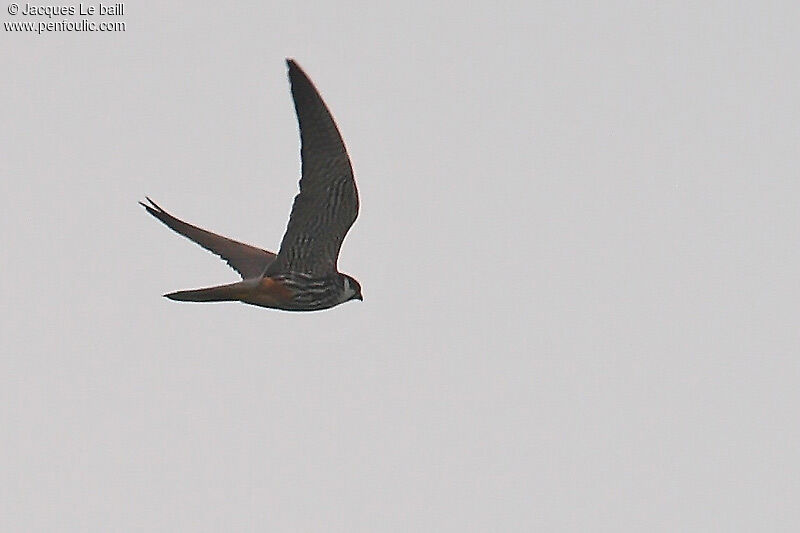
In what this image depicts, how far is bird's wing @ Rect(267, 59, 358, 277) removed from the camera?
12500 millimetres

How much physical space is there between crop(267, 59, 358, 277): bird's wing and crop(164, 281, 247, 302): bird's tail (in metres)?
0.38

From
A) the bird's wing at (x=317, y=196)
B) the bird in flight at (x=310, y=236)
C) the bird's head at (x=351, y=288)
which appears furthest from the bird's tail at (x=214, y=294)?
the bird's head at (x=351, y=288)

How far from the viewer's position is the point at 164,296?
1414 centimetres

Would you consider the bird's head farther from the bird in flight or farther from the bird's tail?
the bird's tail

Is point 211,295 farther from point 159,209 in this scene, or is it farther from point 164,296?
point 159,209

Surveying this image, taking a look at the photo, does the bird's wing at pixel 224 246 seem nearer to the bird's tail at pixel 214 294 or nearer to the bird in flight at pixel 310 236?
the bird in flight at pixel 310 236

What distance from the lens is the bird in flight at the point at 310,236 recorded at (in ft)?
41.5

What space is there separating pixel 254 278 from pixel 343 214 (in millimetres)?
1582

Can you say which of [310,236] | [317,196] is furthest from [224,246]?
[317,196]

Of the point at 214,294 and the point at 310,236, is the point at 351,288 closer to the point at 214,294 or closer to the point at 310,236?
the point at 310,236

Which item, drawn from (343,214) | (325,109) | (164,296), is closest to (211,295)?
(164,296)

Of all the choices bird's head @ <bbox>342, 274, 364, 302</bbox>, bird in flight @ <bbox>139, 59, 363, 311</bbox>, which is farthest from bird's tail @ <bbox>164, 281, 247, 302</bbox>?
bird's head @ <bbox>342, 274, 364, 302</bbox>

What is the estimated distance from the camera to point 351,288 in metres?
15.0

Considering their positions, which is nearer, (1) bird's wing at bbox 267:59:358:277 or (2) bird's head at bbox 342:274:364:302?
(1) bird's wing at bbox 267:59:358:277
